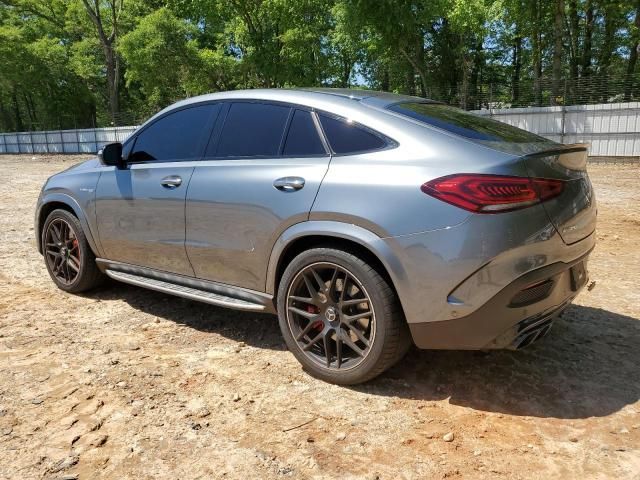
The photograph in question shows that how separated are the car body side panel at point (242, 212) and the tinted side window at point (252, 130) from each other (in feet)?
0.27

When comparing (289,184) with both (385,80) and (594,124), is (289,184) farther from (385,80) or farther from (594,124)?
(385,80)

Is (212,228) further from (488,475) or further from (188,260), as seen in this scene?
(488,475)

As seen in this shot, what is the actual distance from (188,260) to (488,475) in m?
2.28

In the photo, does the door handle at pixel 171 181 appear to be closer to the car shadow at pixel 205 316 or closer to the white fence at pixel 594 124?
the car shadow at pixel 205 316

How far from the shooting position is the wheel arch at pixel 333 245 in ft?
8.87

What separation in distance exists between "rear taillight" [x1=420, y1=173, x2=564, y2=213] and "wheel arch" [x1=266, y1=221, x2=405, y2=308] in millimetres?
378

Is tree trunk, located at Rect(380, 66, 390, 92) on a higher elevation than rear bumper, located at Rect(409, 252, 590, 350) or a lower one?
higher

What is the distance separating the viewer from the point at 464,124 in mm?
3119

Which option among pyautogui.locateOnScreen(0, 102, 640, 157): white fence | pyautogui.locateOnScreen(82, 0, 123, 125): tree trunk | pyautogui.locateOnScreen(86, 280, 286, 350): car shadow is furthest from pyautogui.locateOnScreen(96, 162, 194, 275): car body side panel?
pyautogui.locateOnScreen(82, 0, 123, 125): tree trunk

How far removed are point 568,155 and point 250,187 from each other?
70.6 inches

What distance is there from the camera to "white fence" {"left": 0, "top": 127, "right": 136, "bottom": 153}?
99.8 feet

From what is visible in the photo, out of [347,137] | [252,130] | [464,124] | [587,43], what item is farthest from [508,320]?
[587,43]

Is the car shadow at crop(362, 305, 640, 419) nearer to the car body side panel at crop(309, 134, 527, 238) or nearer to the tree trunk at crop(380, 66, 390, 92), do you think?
the car body side panel at crop(309, 134, 527, 238)

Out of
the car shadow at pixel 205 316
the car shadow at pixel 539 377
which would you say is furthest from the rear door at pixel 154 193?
the car shadow at pixel 539 377
